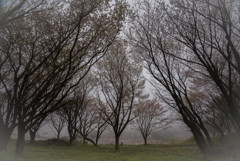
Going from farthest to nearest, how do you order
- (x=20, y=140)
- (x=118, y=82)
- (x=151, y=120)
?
(x=151, y=120)
(x=118, y=82)
(x=20, y=140)

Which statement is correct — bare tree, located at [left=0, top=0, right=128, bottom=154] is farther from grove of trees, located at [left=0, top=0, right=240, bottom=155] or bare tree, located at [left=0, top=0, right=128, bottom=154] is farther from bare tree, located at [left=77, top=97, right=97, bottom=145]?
bare tree, located at [left=77, top=97, right=97, bottom=145]

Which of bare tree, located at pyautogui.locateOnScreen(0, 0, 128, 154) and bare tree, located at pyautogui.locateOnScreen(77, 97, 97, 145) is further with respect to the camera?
bare tree, located at pyautogui.locateOnScreen(77, 97, 97, 145)

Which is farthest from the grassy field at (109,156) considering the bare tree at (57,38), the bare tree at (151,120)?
the bare tree at (151,120)

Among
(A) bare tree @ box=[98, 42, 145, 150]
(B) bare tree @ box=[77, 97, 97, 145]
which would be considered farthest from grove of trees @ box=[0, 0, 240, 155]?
(B) bare tree @ box=[77, 97, 97, 145]

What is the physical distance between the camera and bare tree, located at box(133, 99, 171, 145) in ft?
87.9

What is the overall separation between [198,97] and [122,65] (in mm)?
10178

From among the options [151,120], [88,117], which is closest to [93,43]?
[88,117]

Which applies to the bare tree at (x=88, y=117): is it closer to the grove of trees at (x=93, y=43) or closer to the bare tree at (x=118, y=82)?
the bare tree at (x=118, y=82)

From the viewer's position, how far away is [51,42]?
7.20 meters

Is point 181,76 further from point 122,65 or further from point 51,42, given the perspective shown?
point 51,42

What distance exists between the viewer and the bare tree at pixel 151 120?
26.8 m

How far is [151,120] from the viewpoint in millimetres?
27953

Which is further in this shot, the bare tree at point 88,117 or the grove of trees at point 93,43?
the bare tree at point 88,117

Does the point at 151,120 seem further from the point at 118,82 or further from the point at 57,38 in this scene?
the point at 57,38
